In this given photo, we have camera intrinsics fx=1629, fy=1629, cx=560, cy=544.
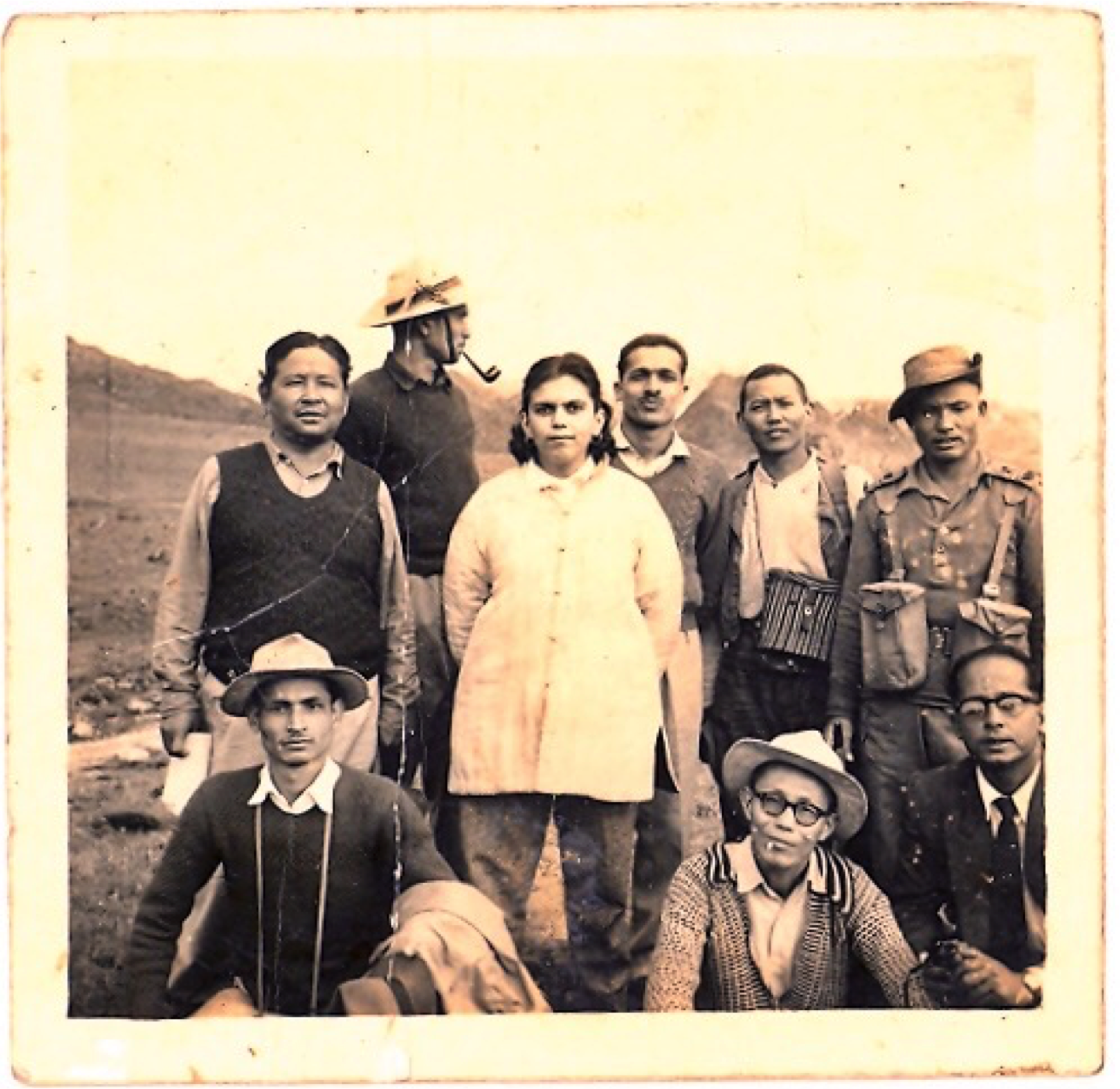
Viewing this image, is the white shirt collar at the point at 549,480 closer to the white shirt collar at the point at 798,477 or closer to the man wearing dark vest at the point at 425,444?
the man wearing dark vest at the point at 425,444

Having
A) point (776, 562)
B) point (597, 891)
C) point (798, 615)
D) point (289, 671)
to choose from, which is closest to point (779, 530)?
point (776, 562)

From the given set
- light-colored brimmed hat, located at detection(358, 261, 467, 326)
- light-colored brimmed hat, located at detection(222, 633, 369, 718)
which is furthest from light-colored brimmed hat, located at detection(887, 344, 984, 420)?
light-colored brimmed hat, located at detection(222, 633, 369, 718)

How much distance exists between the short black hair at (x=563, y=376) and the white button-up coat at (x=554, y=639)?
0.16 feet

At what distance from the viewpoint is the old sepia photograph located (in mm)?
3604

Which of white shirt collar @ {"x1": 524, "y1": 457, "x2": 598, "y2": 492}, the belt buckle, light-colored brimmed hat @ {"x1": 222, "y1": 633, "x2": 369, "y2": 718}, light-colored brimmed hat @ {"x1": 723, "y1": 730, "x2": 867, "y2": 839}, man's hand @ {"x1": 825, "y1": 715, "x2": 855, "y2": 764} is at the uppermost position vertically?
white shirt collar @ {"x1": 524, "y1": 457, "x2": 598, "y2": 492}

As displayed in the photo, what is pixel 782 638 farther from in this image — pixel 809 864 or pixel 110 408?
pixel 110 408

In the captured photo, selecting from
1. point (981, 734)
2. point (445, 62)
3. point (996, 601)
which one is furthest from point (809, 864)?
point (445, 62)

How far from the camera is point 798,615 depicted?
3.66 metres

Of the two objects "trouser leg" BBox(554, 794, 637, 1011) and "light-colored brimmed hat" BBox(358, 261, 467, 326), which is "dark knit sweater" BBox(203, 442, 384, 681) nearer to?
"light-colored brimmed hat" BBox(358, 261, 467, 326)

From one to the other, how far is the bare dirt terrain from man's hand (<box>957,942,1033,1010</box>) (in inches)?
37.3

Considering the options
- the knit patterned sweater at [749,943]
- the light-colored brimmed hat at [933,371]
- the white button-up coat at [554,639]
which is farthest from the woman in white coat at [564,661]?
the light-colored brimmed hat at [933,371]

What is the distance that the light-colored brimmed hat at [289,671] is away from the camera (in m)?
3.58

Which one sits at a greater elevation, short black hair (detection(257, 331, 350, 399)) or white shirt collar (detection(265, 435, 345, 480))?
short black hair (detection(257, 331, 350, 399))

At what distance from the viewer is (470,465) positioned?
3.62 meters
